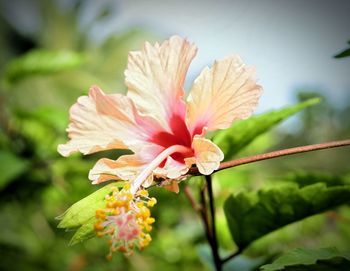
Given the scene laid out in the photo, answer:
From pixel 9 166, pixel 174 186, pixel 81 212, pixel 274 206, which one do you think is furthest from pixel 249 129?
pixel 9 166

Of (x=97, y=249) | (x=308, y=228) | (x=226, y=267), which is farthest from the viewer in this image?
(x=97, y=249)

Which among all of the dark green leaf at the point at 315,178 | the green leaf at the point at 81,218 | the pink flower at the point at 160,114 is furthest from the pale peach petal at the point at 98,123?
the dark green leaf at the point at 315,178

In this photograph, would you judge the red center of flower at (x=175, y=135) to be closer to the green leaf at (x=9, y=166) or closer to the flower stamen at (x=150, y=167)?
the flower stamen at (x=150, y=167)

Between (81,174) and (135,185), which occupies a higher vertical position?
(81,174)

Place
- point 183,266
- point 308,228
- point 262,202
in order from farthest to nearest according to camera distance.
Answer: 1. point 183,266
2. point 308,228
3. point 262,202

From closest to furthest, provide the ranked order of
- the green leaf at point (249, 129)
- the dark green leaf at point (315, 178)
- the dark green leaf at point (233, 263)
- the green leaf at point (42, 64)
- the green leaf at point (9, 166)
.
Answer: the green leaf at point (249, 129) < the dark green leaf at point (315, 178) < the dark green leaf at point (233, 263) < the green leaf at point (9, 166) < the green leaf at point (42, 64)

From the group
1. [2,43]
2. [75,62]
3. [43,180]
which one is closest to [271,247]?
[43,180]

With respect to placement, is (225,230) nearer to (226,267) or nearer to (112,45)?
(226,267)
